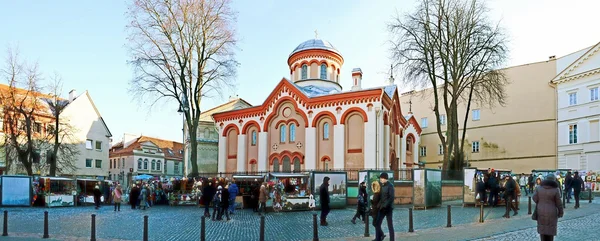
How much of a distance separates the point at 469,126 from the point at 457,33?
22823mm

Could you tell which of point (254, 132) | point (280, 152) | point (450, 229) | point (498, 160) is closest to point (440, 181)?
point (450, 229)

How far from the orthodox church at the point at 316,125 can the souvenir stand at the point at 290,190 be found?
10872 mm

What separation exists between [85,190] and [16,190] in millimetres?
4636

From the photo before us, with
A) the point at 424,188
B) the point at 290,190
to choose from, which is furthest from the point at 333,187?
the point at 424,188

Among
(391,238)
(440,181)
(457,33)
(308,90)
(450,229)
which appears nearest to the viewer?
(391,238)

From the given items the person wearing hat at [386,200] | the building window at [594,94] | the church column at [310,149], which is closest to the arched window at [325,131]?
the church column at [310,149]

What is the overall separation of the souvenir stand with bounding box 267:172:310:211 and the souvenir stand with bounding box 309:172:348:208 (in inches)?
18.2

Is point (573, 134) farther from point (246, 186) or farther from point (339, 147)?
point (246, 186)

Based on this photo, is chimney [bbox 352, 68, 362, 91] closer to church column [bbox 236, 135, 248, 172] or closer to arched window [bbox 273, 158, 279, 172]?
arched window [bbox 273, 158, 279, 172]

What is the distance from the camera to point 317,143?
35.6m

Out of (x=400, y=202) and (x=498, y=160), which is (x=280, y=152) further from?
(x=498, y=160)

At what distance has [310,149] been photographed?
1393 inches

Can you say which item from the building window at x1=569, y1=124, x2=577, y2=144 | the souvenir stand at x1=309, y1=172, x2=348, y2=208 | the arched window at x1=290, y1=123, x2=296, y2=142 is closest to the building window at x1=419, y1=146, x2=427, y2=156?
the building window at x1=569, y1=124, x2=577, y2=144

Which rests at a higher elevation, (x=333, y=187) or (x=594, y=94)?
(x=594, y=94)
